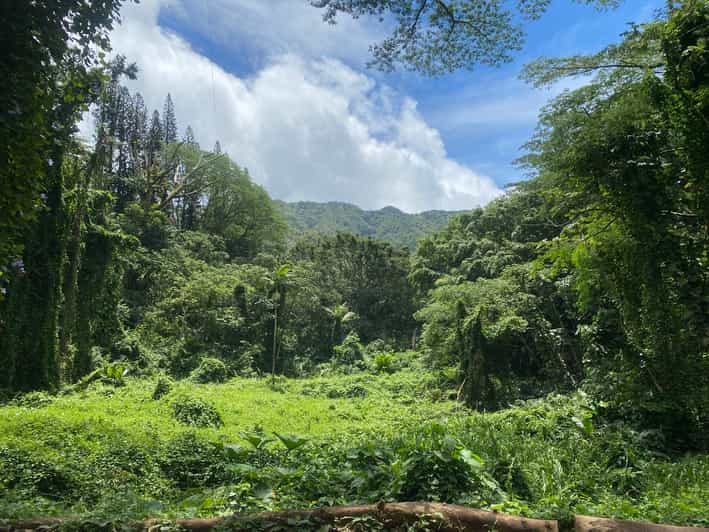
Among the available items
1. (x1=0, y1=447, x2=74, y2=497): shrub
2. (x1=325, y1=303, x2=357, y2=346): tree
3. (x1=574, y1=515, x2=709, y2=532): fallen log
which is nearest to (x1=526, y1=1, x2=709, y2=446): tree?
(x1=574, y1=515, x2=709, y2=532): fallen log

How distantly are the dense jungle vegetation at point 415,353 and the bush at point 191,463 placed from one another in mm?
32

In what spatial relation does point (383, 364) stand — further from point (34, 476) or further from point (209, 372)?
point (34, 476)

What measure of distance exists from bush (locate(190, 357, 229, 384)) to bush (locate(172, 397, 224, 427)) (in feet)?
25.3

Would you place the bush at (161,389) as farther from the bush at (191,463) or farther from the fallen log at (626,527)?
the fallen log at (626,527)

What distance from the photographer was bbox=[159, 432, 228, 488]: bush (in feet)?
17.3

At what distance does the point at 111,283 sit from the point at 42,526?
14672 mm

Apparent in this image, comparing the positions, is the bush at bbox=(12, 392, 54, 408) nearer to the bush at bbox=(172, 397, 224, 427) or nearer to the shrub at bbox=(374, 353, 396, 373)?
the bush at bbox=(172, 397, 224, 427)

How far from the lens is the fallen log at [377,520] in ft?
8.66

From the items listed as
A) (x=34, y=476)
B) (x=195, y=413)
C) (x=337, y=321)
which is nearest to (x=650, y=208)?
(x=34, y=476)

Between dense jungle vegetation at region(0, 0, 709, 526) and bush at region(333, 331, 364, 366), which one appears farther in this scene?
bush at region(333, 331, 364, 366)

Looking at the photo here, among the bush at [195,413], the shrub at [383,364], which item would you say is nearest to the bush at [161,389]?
the bush at [195,413]

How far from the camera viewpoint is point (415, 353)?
21.6m

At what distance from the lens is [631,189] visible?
7.06 metres

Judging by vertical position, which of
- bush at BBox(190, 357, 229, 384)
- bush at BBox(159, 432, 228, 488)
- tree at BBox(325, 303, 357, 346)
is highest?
tree at BBox(325, 303, 357, 346)
